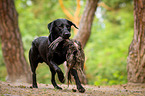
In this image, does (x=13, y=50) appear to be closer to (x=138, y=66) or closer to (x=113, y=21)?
(x=138, y=66)

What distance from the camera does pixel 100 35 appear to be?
61.4 feet

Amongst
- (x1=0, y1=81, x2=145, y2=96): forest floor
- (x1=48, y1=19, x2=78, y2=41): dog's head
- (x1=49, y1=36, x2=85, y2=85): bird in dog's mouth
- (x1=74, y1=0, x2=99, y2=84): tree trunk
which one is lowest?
(x1=0, y1=81, x2=145, y2=96): forest floor

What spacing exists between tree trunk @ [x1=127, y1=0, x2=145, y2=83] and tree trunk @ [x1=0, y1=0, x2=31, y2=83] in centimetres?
523

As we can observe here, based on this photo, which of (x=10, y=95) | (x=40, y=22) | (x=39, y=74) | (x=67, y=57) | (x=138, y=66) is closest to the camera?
(x=10, y=95)

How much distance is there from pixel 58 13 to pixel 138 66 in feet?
46.9

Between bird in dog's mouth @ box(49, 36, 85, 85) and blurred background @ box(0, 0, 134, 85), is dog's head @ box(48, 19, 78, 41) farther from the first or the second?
blurred background @ box(0, 0, 134, 85)

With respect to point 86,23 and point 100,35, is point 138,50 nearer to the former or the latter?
point 86,23

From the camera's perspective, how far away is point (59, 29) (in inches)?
199

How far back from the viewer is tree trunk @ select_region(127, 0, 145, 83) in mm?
7449

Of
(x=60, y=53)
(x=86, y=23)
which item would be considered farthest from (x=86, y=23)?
(x=60, y=53)

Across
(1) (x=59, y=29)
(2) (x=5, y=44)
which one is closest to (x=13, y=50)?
(2) (x=5, y=44)

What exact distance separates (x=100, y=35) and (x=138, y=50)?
11.2 metres

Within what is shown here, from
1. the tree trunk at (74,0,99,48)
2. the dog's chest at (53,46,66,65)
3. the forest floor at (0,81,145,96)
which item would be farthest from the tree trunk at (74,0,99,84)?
the dog's chest at (53,46,66,65)

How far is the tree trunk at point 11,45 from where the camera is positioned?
988 cm
